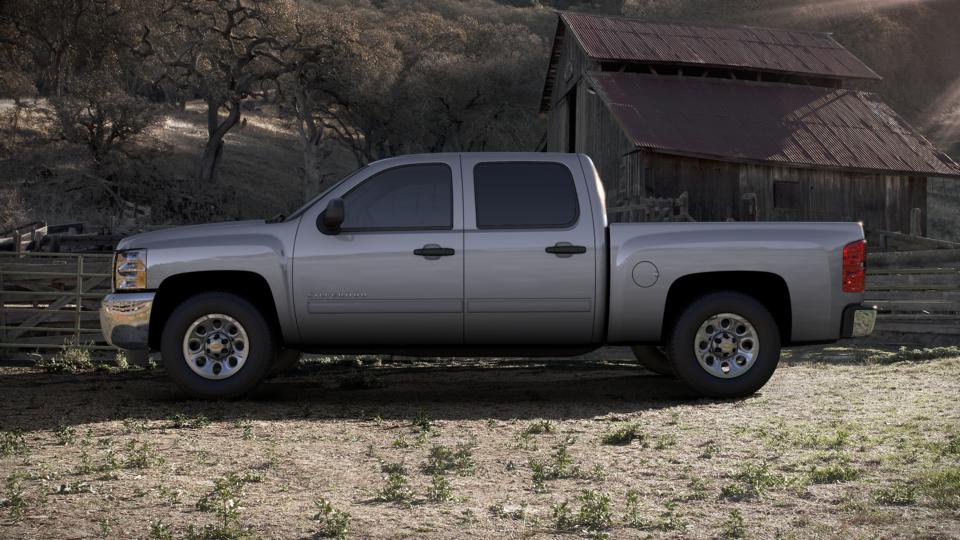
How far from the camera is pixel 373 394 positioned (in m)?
10.5

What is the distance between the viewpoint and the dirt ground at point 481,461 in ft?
18.2

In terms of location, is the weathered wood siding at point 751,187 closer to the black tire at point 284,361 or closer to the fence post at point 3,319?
the fence post at point 3,319

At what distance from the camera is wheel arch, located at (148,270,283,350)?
953 cm

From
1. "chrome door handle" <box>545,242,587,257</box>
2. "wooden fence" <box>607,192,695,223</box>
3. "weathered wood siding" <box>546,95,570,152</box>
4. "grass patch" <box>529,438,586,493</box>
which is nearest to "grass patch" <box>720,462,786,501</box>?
"grass patch" <box>529,438,586,493</box>

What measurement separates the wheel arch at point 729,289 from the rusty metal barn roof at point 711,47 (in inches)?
868

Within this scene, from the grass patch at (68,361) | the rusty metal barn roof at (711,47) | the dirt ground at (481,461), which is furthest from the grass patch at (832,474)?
the rusty metal barn roof at (711,47)

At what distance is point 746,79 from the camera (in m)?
33.2

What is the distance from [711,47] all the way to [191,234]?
1044 inches

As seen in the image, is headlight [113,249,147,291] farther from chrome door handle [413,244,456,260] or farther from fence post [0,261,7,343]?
fence post [0,261,7,343]

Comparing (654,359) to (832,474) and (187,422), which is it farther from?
(187,422)

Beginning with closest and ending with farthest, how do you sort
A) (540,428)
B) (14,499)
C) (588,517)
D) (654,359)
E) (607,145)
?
1. (588,517)
2. (14,499)
3. (540,428)
4. (654,359)
5. (607,145)

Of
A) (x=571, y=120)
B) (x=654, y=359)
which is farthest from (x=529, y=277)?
(x=571, y=120)

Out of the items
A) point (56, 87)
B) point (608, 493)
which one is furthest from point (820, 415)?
point (56, 87)

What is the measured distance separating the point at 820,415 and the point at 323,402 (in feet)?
14.7
